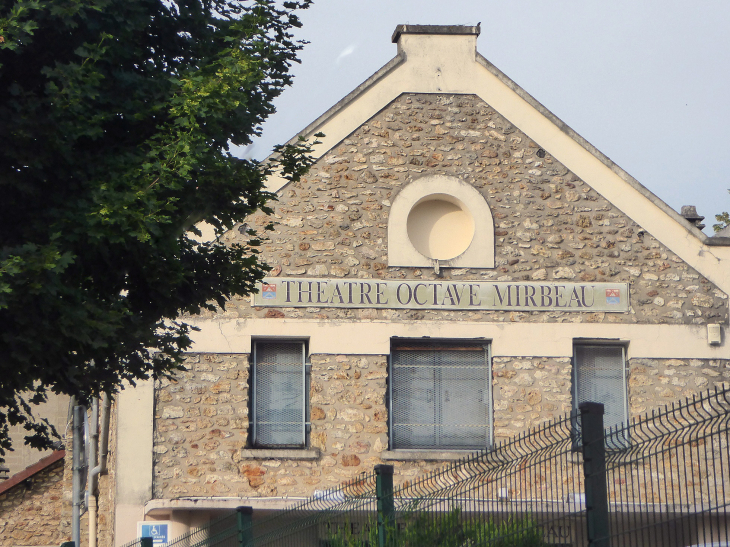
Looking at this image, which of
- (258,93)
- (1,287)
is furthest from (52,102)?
(258,93)

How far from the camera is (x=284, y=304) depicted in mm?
13391

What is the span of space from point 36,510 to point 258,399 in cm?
1445

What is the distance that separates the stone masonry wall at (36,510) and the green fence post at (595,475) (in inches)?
877

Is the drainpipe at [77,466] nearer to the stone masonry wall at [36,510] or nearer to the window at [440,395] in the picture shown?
the stone masonry wall at [36,510]

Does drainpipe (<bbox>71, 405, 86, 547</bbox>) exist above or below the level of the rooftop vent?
below

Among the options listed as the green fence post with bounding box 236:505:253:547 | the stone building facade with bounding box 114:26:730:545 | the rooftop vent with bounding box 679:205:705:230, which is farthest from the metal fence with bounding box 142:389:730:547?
the rooftop vent with bounding box 679:205:705:230

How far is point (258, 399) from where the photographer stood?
13.3 m

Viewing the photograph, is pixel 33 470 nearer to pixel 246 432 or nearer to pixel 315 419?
pixel 246 432

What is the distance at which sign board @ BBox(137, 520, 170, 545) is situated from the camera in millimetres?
12750

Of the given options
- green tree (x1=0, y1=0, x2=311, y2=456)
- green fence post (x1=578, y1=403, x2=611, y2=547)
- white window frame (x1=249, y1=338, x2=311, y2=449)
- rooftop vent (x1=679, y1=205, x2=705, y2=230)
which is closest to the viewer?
green fence post (x1=578, y1=403, x2=611, y2=547)

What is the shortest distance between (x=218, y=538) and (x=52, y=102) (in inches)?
211

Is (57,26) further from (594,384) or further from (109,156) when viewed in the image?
(594,384)

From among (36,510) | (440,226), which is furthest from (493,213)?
(36,510)

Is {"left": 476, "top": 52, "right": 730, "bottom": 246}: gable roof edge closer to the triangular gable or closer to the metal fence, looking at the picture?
the triangular gable
